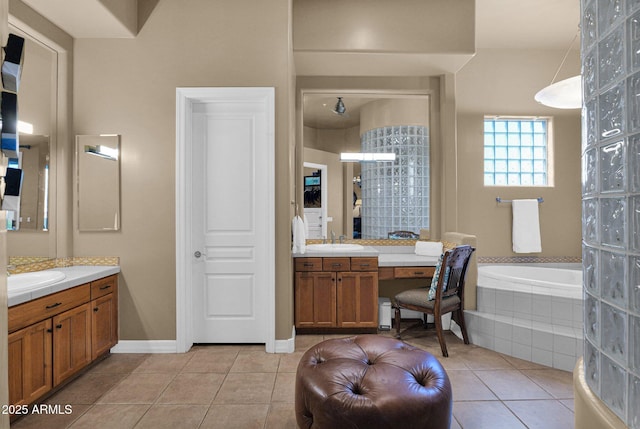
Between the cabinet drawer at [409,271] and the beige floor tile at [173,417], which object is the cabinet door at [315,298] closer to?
the cabinet drawer at [409,271]

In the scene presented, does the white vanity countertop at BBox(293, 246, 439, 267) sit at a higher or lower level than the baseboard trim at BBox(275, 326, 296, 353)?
higher

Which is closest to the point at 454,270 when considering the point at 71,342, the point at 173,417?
the point at 173,417

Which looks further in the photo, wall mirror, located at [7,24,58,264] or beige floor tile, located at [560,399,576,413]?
wall mirror, located at [7,24,58,264]

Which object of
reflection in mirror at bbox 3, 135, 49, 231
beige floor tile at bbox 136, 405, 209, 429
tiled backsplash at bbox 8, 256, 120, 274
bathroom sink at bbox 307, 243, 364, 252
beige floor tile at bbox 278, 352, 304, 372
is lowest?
beige floor tile at bbox 136, 405, 209, 429

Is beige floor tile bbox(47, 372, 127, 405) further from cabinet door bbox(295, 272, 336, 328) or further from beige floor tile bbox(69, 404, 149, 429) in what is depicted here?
cabinet door bbox(295, 272, 336, 328)

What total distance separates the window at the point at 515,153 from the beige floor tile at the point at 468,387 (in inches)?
103

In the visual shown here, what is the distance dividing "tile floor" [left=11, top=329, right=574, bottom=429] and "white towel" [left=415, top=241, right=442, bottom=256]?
1060 millimetres

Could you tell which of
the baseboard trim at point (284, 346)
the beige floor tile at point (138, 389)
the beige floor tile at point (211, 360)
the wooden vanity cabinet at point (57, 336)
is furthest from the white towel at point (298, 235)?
the wooden vanity cabinet at point (57, 336)

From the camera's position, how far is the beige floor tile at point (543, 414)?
209 centimetres

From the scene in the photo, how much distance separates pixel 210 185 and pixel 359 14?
2278 millimetres

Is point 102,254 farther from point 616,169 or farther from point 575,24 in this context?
point 575,24

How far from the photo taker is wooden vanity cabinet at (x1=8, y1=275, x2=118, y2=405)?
81.9 inches

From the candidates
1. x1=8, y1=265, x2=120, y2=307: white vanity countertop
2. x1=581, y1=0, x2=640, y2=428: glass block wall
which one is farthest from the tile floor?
x1=581, y1=0, x2=640, y2=428: glass block wall

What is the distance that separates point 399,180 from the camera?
4.19 metres
